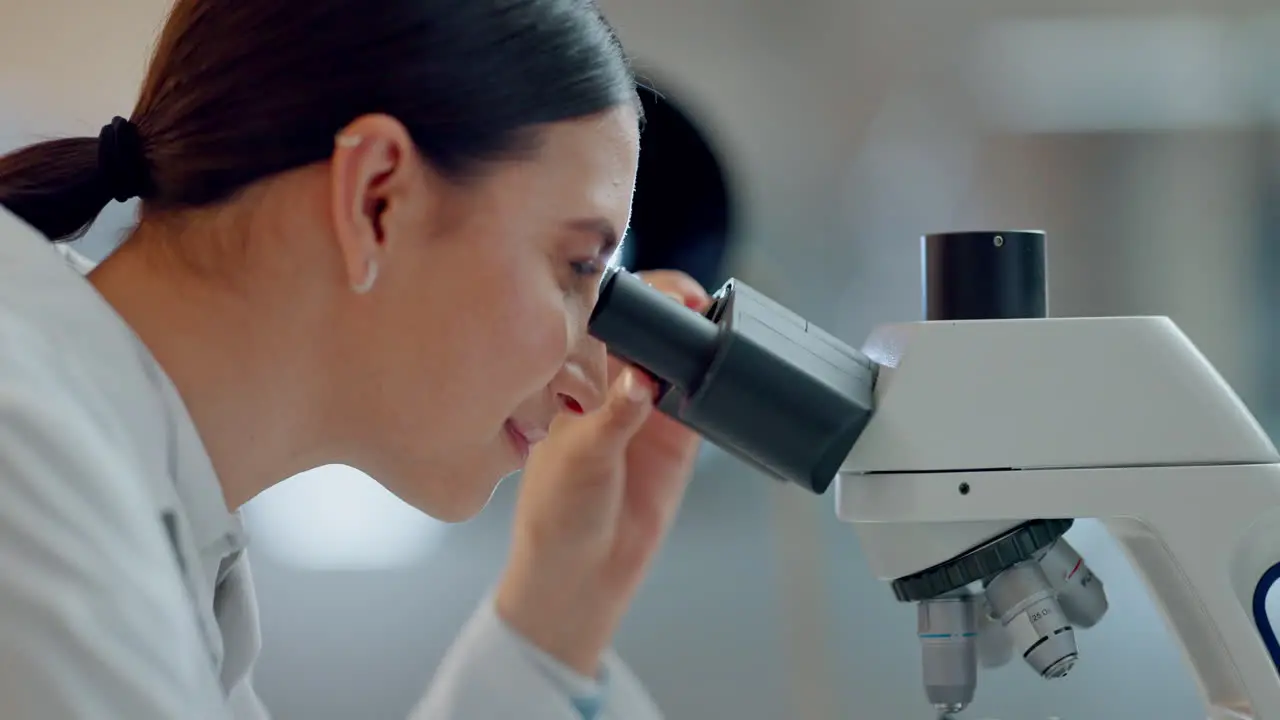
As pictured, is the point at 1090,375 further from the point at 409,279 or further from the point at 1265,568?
the point at 409,279

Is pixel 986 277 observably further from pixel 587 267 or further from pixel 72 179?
pixel 72 179

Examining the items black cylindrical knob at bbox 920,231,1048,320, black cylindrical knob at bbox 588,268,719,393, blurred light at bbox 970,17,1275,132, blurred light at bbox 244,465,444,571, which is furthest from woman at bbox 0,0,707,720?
blurred light at bbox 970,17,1275,132

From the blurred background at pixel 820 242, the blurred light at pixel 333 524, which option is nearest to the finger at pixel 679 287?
the blurred background at pixel 820 242

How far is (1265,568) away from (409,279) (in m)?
0.54

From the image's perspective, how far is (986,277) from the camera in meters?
0.74

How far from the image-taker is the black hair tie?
0.81 meters

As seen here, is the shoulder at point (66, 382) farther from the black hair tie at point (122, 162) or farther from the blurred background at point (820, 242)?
the blurred background at point (820, 242)

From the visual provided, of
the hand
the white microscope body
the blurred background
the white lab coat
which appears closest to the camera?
the white lab coat

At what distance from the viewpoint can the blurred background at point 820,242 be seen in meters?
1.44

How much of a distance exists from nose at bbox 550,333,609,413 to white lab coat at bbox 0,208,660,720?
251mm

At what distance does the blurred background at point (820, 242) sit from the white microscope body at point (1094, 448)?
75 cm

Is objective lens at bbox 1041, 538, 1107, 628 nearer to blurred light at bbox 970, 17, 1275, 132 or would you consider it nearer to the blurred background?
the blurred background

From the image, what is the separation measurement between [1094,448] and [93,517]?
52 centimetres

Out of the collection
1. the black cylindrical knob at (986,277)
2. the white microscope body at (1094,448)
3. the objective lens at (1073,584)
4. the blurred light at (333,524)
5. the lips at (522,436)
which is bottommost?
the blurred light at (333,524)
